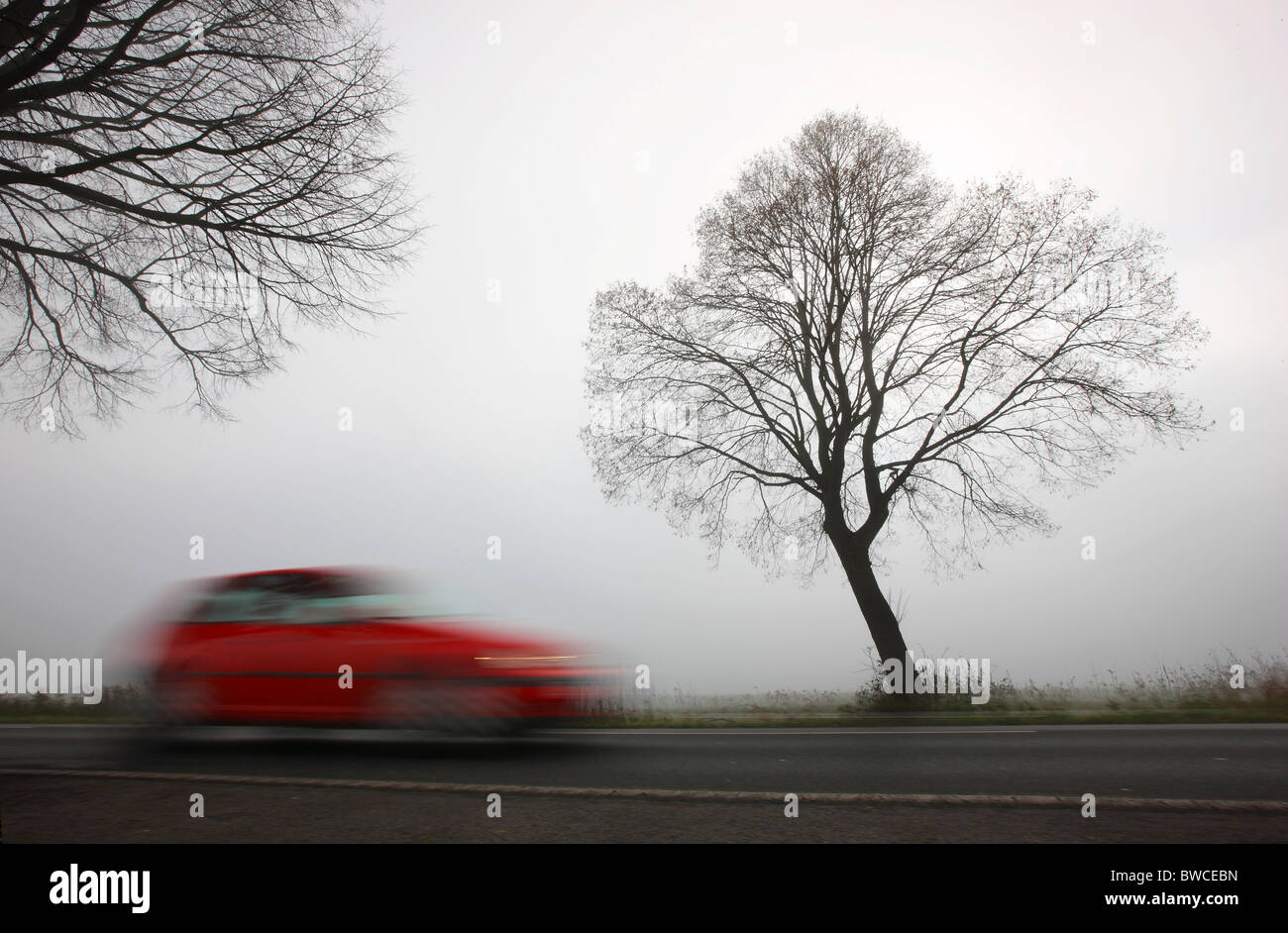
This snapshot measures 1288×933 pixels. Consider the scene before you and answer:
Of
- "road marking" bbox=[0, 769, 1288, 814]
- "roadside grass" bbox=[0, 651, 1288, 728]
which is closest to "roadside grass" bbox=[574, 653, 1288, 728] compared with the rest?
"roadside grass" bbox=[0, 651, 1288, 728]

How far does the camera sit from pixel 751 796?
17.1 feet

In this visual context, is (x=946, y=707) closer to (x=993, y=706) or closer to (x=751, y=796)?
(x=993, y=706)

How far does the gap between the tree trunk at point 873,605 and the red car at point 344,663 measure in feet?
27.5

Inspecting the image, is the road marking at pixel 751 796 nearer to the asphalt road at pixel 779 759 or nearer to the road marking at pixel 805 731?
the asphalt road at pixel 779 759

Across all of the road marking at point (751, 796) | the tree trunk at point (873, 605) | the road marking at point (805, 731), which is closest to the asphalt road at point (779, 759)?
the road marking at point (805, 731)

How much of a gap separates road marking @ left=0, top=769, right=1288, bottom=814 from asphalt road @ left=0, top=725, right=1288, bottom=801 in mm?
326

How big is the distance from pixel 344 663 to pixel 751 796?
160 inches

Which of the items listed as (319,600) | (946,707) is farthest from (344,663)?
(946,707)

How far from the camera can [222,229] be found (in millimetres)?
8344
